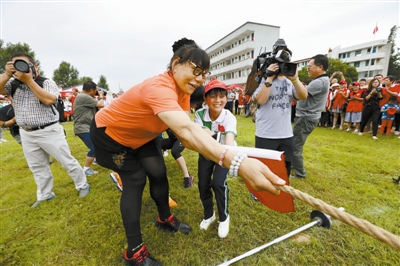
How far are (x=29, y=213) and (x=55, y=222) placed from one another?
23.5 inches

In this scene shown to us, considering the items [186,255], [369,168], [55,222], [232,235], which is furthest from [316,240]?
[55,222]

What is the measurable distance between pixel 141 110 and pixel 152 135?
1.15ft

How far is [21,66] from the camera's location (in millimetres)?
2229

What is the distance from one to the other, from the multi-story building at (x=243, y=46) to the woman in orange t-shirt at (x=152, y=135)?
3058 centimetres

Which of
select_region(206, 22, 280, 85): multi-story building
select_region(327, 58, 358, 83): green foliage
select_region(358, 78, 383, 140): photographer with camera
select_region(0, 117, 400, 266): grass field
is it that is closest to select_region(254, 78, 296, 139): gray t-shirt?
select_region(0, 117, 400, 266): grass field

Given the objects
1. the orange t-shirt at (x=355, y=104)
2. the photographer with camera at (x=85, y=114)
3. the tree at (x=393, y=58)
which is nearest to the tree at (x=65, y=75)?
the photographer with camera at (x=85, y=114)

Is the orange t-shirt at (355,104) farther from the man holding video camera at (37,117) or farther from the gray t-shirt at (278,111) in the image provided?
the man holding video camera at (37,117)

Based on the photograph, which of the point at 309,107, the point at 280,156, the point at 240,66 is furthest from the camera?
the point at 240,66

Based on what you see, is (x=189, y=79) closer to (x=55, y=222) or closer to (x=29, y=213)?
(x=55, y=222)

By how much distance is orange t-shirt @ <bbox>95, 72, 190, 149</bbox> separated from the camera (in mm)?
1176

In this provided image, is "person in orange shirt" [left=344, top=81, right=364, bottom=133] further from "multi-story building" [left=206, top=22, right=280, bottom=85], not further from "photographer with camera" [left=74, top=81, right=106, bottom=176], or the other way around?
"multi-story building" [left=206, top=22, right=280, bottom=85]

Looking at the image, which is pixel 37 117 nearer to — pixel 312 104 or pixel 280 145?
pixel 280 145

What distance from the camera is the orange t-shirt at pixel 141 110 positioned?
3.86ft

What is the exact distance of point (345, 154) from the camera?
4.78 meters
